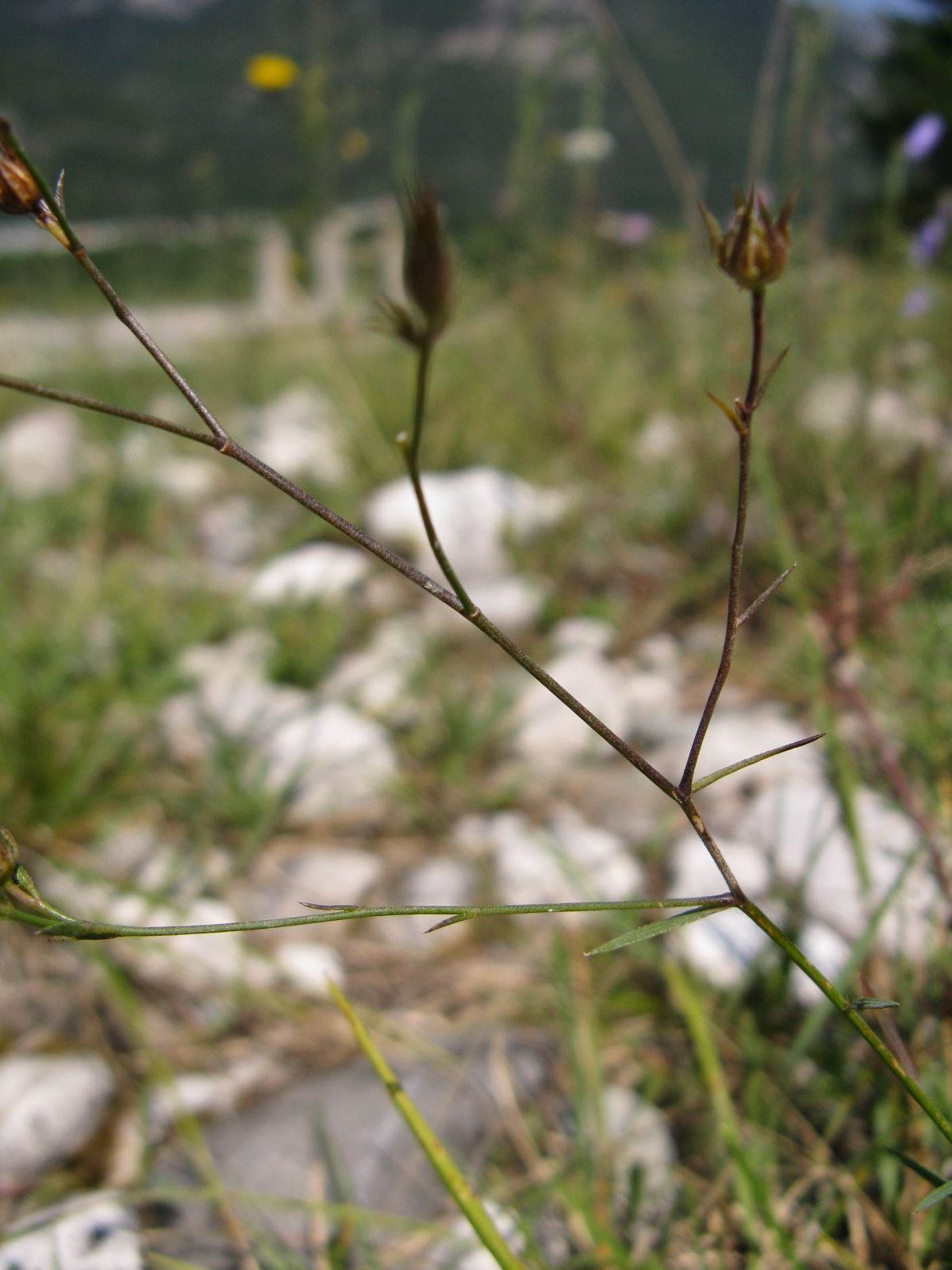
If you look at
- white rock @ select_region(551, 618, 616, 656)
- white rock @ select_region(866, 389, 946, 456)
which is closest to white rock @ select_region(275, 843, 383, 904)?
white rock @ select_region(551, 618, 616, 656)

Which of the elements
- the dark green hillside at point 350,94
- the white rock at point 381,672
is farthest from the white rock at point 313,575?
the dark green hillside at point 350,94

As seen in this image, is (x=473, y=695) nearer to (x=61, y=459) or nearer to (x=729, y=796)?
(x=729, y=796)

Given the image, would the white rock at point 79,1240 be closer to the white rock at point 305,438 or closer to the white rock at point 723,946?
the white rock at point 723,946

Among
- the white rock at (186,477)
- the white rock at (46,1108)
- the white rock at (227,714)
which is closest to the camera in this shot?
the white rock at (46,1108)


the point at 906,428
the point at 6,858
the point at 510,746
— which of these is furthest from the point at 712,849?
the point at 906,428

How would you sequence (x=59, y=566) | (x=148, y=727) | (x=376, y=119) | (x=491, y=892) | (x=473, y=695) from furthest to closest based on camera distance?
(x=376, y=119) → (x=59, y=566) → (x=473, y=695) → (x=148, y=727) → (x=491, y=892)

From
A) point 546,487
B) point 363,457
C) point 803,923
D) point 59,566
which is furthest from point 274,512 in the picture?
point 803,923

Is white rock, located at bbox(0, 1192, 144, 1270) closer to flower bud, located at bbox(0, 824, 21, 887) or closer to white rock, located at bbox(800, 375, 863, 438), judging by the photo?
flower bud, located at bbox(0, 824, 21, 887)
